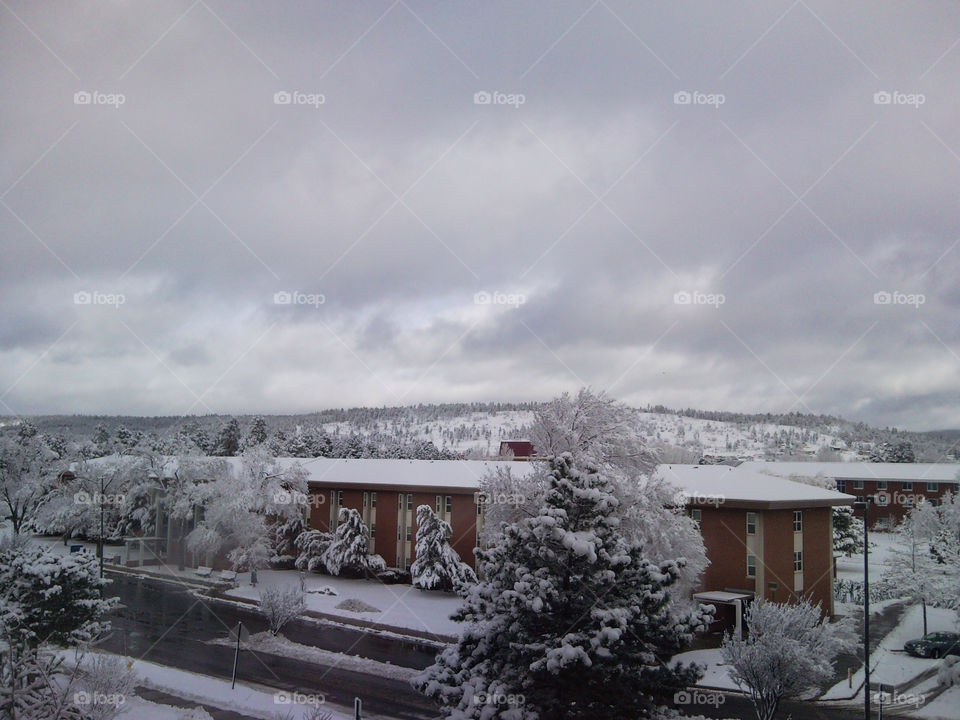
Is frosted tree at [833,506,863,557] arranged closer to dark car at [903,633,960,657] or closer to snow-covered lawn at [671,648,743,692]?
dark car at [903,633,960,657]

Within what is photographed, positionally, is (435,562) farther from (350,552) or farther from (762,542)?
(762,542)

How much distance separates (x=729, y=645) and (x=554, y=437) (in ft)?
39.8

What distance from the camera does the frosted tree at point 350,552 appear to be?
42.6 m

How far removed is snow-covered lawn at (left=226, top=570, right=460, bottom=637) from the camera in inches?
1318


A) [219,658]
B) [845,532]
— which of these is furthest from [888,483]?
[219,658]

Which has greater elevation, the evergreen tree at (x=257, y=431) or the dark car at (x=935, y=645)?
the evergreen tree at (x=257, y=431)

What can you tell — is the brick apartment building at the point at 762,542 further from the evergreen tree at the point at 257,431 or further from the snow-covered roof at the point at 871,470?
the evergreen tree at the point at 257,431

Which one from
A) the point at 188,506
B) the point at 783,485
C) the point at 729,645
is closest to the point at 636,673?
the point at 729,645

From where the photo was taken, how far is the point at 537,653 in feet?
46.3

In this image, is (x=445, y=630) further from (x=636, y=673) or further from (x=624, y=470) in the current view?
(x=636, y=673)

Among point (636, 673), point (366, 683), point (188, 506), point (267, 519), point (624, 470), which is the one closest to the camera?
point (636, 673)

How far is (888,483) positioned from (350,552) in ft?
213

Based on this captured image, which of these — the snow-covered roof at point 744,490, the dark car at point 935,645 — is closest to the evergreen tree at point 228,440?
the snow-covered roof at point 744,490

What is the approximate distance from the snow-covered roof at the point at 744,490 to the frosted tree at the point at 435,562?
530 inches
